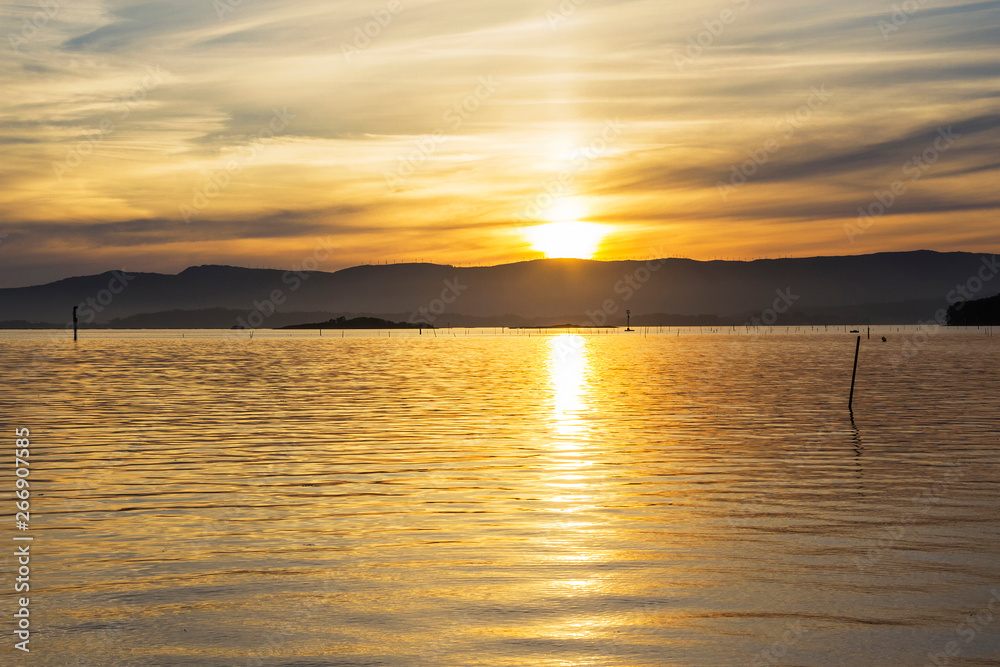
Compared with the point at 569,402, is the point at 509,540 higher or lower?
higher

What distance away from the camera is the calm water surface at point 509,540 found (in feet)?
38.1

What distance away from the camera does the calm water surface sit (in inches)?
458

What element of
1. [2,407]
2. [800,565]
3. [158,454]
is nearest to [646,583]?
[800,565]

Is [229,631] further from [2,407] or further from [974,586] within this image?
[2,407]

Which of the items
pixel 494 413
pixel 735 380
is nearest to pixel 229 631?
pixel 494 413

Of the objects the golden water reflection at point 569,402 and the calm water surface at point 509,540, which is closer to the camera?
the calm water surface at point 509,540

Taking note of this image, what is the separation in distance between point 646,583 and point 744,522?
5005 mm

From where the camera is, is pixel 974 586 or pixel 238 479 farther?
pixel 238 479

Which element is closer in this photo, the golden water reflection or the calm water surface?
the calm water surface

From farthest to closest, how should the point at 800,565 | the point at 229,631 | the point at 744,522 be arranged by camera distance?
the point at 744,522
the point at 800,565
the point at 229,631

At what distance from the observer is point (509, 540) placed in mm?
16750

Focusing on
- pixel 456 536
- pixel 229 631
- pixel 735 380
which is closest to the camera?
pixel 229 631

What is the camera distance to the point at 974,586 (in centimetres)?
1382

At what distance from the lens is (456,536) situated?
17.2 metres
